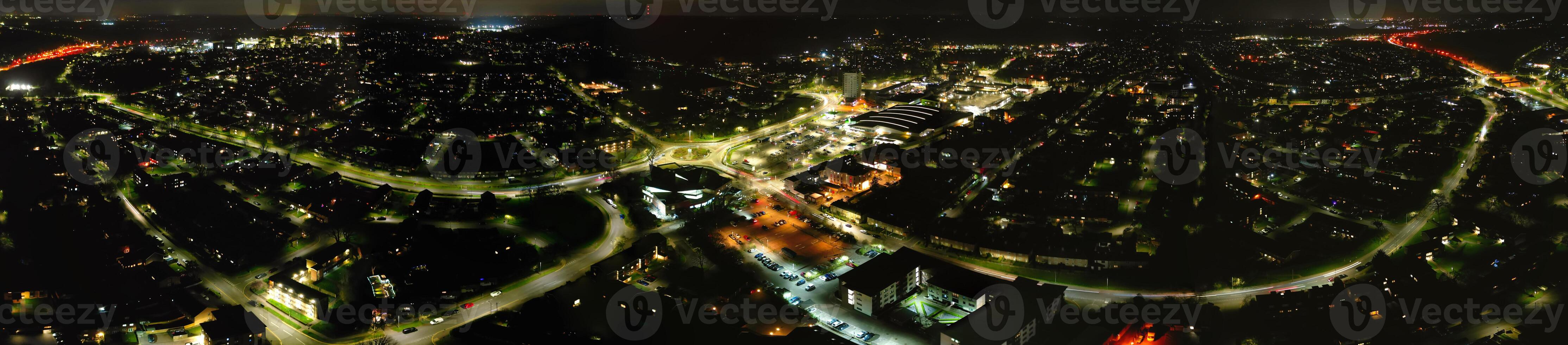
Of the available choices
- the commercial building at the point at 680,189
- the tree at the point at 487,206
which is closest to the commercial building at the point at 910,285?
the commercial building at the point at 680,189

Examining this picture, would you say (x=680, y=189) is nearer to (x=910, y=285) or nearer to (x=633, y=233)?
(x=633, y=233)

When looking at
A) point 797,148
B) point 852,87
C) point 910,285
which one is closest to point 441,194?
point 797,148

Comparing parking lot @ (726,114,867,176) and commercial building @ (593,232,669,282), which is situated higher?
commercial building @ (593,232,669,282)

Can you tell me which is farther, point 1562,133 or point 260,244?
point 1562,133

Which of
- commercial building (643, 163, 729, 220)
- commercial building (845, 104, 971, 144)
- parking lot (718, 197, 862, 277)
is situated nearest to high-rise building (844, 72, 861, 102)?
commercial building (845, 104, 971, 144)

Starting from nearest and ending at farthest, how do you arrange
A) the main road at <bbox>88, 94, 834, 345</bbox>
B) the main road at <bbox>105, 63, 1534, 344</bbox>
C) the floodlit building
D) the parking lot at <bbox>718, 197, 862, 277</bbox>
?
the main road at <bbox>88, 94, 834, 345</bbox> < the floodlit building < the main road at <bbox>105, 63, 1534, 344</bbox> < the parking lot at <bbox>718, 197, 862, 277</bbox>

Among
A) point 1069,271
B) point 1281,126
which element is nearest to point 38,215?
point 1069,271

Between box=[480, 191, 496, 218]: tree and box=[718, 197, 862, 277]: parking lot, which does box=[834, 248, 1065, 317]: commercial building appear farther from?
box=[480, 191, 496, 218]: tree

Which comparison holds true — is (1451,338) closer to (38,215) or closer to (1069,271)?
(1069,271)
